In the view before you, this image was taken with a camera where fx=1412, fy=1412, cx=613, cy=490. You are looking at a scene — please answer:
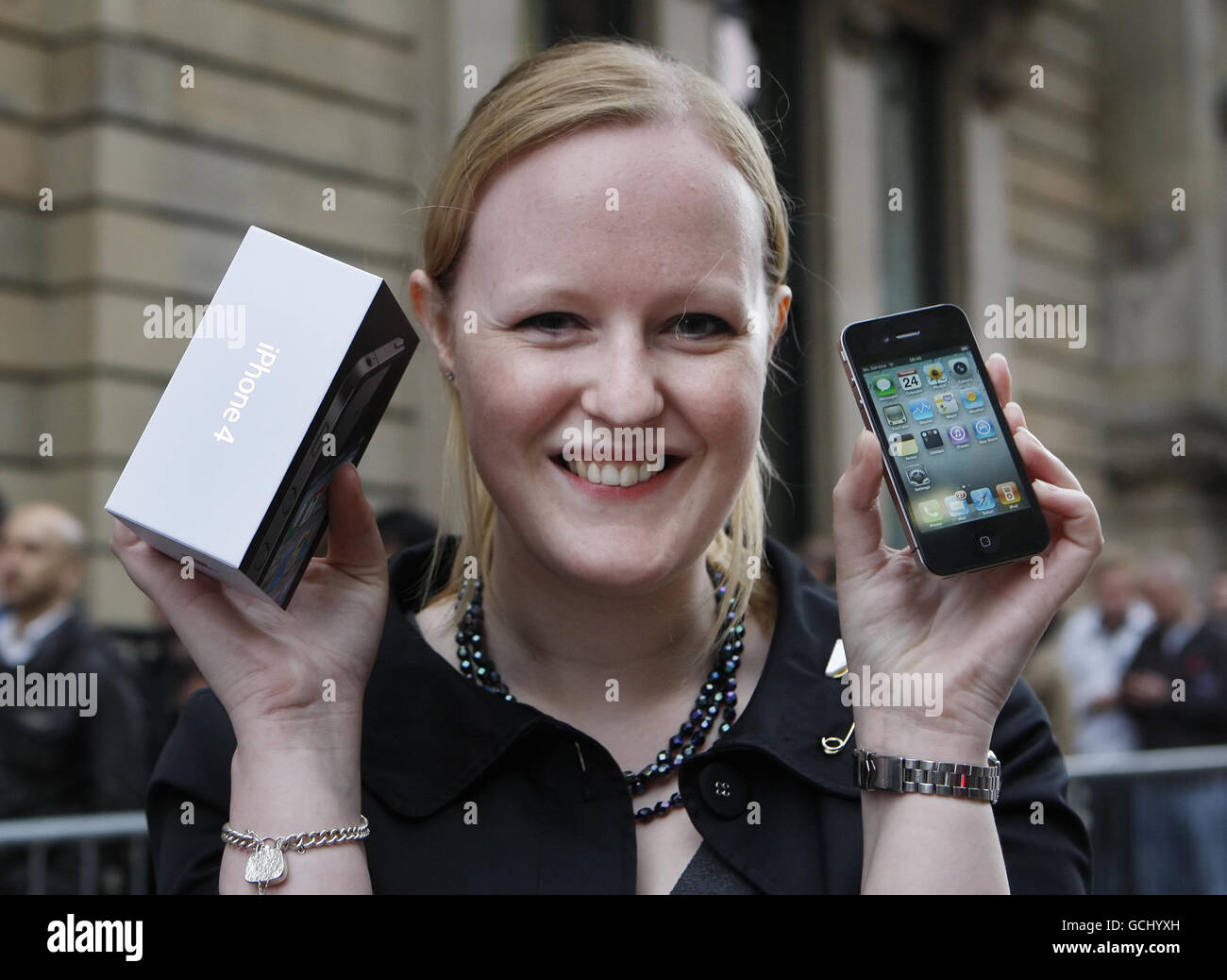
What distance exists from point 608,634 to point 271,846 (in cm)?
61

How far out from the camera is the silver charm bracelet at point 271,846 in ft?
5.88

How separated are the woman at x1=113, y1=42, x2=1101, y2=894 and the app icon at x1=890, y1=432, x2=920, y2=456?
0.12 ft

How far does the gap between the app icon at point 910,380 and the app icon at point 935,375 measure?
1cm

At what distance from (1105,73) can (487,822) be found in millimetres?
17934

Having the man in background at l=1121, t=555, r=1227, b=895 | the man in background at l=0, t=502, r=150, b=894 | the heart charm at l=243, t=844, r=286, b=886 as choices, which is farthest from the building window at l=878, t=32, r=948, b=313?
the heart charm at l=243, t=844, r=286, b=886

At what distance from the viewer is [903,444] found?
198cm

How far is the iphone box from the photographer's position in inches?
68.4

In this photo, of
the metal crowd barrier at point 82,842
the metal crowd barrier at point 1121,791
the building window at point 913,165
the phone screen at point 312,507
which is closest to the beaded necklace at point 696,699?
the phone screen at point 312,507

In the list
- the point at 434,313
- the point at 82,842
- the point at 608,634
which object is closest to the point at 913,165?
the point at 82,842

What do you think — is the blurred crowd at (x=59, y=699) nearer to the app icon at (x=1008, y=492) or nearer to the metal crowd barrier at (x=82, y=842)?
the metal crowd barrier at (x=82, y=842)

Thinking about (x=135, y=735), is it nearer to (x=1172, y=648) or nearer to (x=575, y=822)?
(x=575, y=822)

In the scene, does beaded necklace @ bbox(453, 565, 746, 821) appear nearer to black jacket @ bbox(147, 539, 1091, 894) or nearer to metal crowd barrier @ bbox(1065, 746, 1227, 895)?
black jacket @ bbox(147, 539, 1091, 894)

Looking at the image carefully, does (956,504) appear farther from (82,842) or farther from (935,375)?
(82,842)

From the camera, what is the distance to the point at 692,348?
6.44 ft
